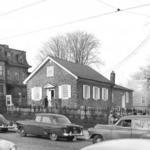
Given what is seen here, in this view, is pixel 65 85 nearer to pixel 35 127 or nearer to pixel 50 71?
pixel 50 71

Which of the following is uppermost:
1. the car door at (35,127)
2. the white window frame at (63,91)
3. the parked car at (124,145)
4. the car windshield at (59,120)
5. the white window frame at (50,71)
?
the white window frame at (50,71)

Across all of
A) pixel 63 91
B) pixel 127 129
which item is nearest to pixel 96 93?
pixel 63 91

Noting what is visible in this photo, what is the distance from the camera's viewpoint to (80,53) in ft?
222

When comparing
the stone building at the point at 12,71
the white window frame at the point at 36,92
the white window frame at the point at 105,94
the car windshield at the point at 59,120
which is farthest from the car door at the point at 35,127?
the stone building at the point at 12,71

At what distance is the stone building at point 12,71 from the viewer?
2057 inches

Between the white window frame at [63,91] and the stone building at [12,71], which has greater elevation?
the stone building at [12,71]

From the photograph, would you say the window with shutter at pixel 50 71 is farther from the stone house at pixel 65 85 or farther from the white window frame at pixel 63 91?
the white window frame at pixel 63 91

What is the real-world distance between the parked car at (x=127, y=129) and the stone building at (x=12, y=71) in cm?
3638

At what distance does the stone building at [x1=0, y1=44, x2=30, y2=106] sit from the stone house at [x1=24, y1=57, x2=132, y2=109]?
12.9 m

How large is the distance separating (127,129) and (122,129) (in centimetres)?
25

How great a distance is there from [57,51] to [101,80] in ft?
99.1

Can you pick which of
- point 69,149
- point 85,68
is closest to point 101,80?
point 85,68

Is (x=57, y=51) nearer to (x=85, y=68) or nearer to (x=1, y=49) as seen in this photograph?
(x=1, y=49)

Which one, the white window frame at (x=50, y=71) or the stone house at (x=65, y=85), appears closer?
the stone house at (x=65, y=85)
